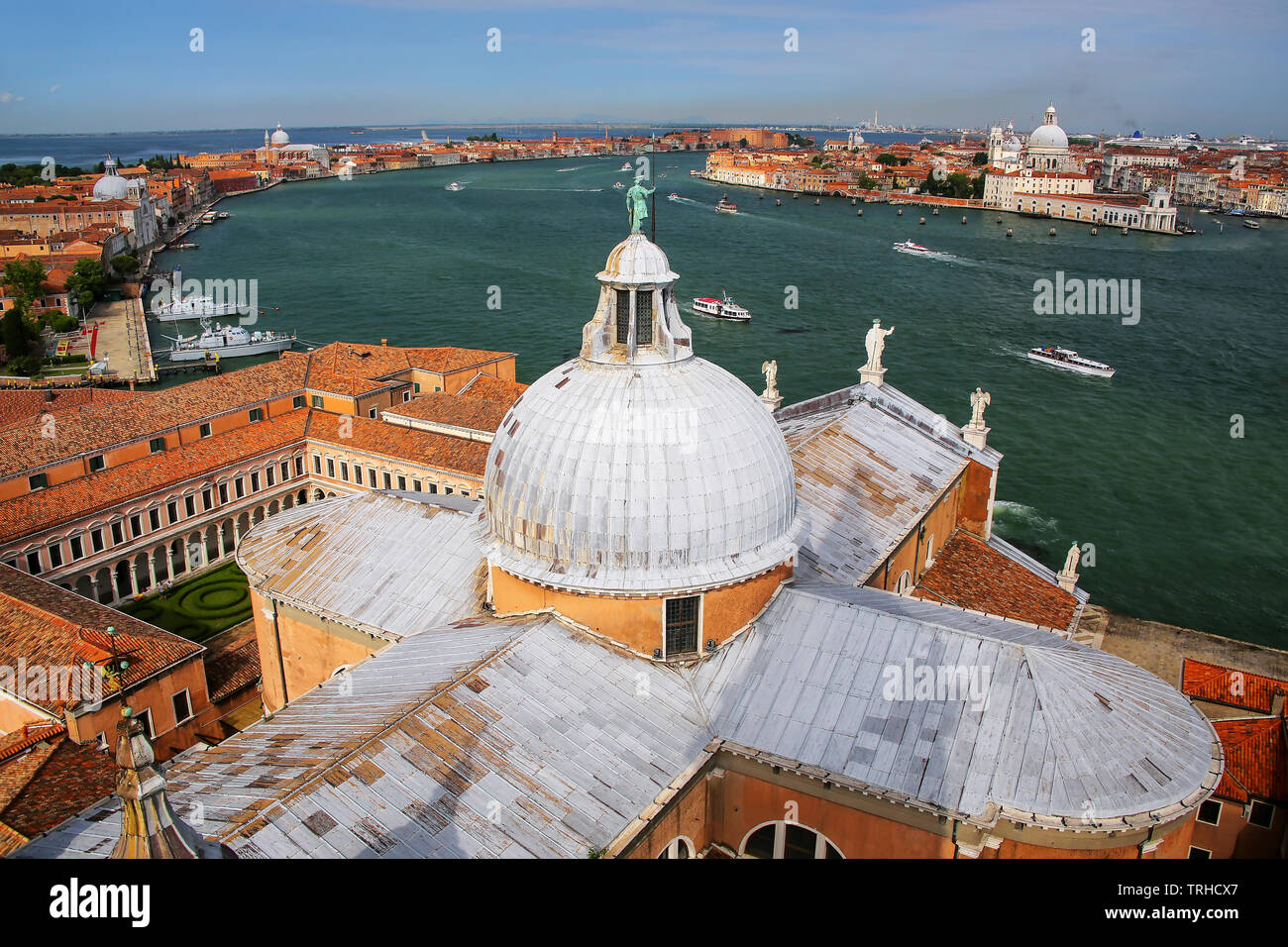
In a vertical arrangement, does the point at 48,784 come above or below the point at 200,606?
above

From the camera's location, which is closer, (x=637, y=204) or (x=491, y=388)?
(x=637, y=204)

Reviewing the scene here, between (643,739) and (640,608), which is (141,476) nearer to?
(640,608)

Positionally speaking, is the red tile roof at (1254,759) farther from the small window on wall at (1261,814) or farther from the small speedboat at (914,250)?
the small speedboat at (914,250)

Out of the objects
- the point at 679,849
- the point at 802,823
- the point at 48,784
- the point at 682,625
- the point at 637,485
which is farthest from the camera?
the point at 48,784

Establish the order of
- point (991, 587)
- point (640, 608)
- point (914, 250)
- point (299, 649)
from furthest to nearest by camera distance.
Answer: point (914, 250)
point (991, 587)
point (299, 649)
point (640, 608)

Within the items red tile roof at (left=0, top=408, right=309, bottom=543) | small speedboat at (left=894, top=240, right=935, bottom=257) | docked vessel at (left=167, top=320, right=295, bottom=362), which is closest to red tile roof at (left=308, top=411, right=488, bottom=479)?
red tile roof at (left=0, top=408, right=309, bottom=543)

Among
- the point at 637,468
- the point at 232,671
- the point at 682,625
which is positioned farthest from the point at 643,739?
the point at 232,671
